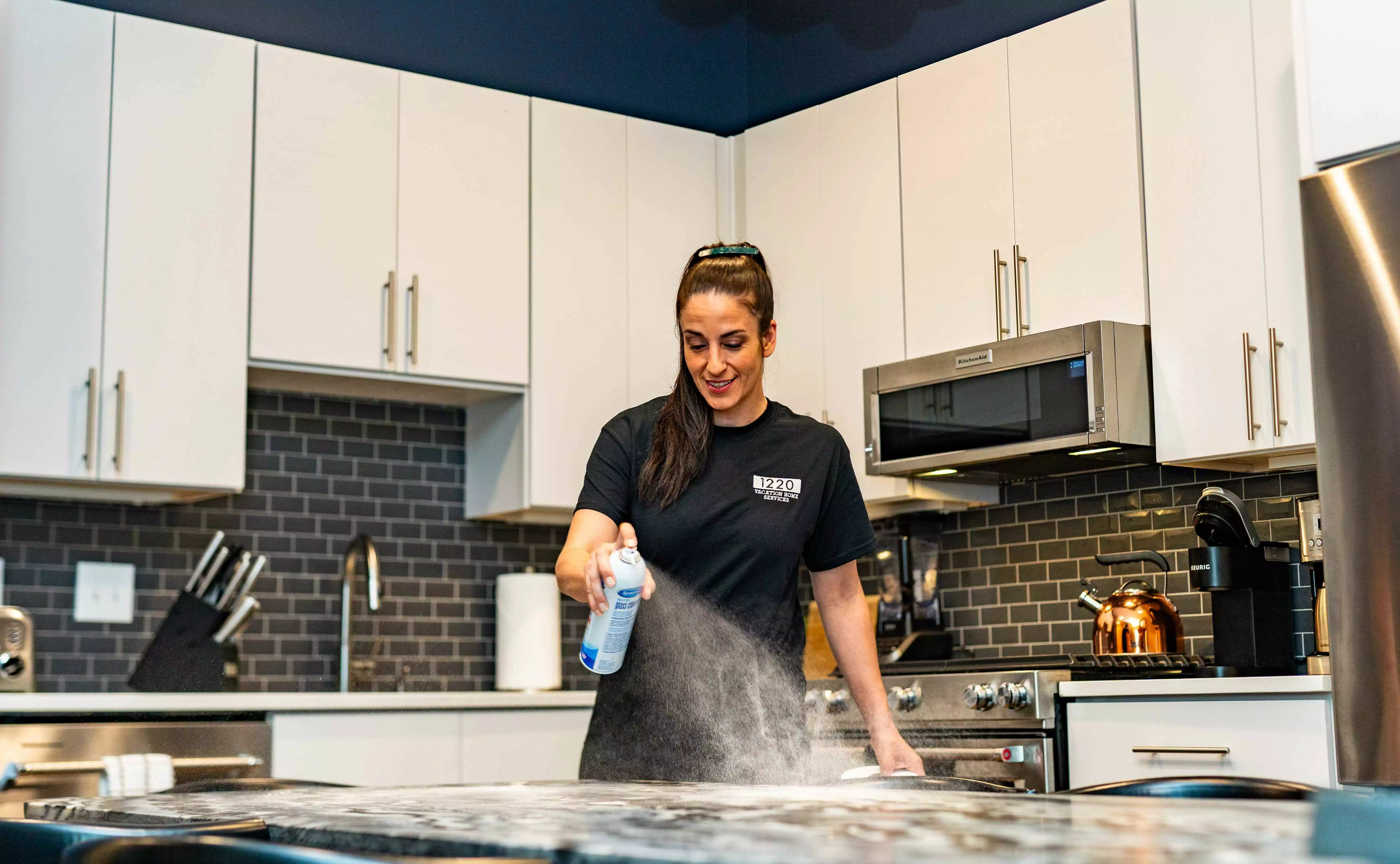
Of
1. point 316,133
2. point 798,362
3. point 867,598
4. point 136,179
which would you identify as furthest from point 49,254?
point 867,598

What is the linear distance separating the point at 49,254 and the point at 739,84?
2.30m

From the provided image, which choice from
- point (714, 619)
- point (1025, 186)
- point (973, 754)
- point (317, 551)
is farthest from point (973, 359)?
point (317, 551)

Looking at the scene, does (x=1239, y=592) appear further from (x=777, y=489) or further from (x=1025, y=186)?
(x=777, y=489)

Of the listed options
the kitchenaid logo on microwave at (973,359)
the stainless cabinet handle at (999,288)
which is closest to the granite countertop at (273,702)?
the kitchenaid logo on microwave at (973,359)

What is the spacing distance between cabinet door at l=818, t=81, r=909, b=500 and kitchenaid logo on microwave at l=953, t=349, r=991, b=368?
27 cm

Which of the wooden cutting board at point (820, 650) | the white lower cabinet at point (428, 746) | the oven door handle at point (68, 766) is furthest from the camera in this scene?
the wooden cutting board at point (820, 650)

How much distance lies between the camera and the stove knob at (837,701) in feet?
11.8

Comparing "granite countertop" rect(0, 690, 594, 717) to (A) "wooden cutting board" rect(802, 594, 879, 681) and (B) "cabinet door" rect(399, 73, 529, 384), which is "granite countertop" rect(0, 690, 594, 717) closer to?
(A) "wooden cutting board" rect(802, 594, 879, 681)

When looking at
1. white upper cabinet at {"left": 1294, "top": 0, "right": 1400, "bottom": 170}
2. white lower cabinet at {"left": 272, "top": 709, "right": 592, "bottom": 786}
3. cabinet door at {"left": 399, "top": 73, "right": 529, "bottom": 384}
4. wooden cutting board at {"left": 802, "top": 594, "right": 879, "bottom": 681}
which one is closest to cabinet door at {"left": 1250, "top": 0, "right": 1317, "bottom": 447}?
white upper cabinet at {"left": 1294, "top": 0, "right": 1400, "bottom": 170}

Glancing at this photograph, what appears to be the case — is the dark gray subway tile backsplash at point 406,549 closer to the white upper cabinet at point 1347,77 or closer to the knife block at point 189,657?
the knife block at point 189,657

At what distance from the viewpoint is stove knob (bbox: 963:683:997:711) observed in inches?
127

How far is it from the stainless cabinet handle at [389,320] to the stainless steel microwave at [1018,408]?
122 cm

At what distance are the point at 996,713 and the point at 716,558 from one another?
1178 millimetres

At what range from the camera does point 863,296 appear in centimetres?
416
